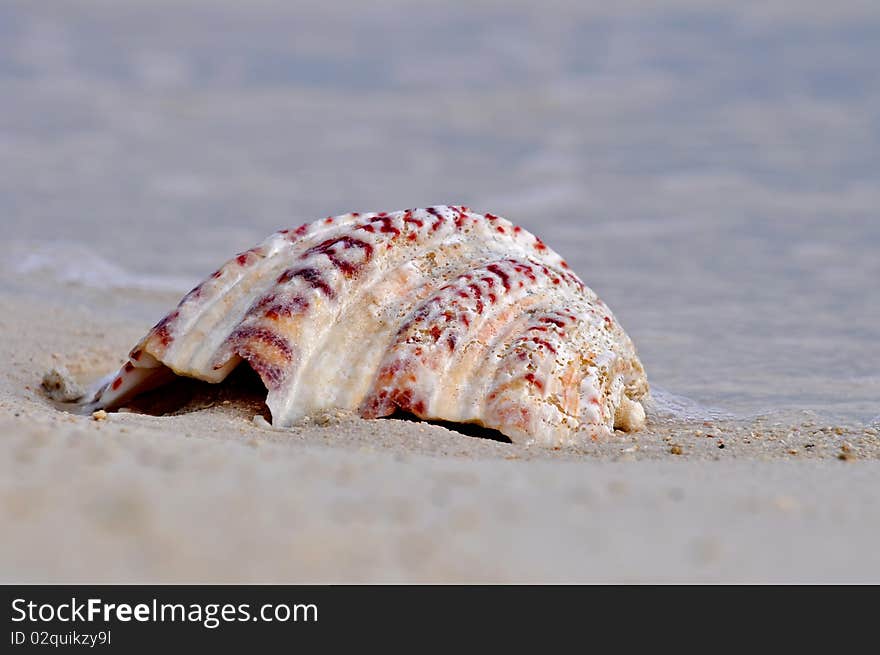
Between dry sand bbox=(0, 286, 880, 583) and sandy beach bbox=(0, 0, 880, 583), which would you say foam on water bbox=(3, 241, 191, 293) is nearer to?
sandy beach bbox=(0, 0, 880, 583)

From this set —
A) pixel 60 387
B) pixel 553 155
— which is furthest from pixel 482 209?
pixel 60 387

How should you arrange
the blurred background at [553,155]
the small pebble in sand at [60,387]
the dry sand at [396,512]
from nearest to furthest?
the dry sand at [396,512] < the small pebble in sand at [60,387] < the blurred background at [553,155]

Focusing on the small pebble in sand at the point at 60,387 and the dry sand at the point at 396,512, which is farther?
the small pebble in sand at the point at 60,387

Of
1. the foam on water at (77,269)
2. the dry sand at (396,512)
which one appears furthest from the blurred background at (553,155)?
the dry sand at (396,512)

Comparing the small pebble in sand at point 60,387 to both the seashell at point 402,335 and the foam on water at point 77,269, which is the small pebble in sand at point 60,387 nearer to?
the seashell at point 402,335

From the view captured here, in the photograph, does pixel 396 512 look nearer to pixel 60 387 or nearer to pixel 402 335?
pixel 402 335

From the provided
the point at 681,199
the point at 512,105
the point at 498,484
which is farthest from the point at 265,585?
the point at 512,105
